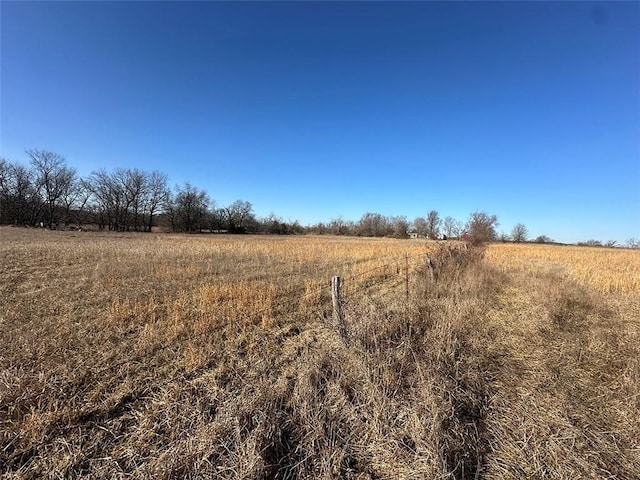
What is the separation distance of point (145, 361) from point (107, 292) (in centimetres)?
532

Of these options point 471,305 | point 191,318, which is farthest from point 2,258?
point 471,305

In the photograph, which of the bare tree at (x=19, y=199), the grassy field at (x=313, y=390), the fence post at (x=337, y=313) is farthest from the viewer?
the bare tree at (x=19, y=199)

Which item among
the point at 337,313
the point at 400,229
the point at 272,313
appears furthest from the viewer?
the point at 400,229

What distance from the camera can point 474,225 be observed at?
67625mm

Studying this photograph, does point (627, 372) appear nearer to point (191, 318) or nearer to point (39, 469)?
point (39, 469)

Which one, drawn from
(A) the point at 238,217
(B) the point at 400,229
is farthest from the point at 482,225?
(A) the point at 238,217

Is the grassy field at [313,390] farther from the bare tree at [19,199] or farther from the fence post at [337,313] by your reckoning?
the bare tree at [19,199]

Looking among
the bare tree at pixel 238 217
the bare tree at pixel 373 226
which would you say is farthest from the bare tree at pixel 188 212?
the bare tree at pixel 373 226

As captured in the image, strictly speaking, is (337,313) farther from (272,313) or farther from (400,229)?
(400,229)

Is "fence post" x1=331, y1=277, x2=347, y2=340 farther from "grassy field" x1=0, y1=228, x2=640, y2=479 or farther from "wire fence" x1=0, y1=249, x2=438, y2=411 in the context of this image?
"wire fence" x1=0, y1=249, x2=438, y2=411

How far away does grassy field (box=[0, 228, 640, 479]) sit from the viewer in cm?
271

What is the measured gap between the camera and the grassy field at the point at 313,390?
2.71m

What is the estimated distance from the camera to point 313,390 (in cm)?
362

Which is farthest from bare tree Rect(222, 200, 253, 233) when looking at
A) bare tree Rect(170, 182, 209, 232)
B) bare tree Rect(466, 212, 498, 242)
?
bare tree Rect(466, 212, 498, 242)
